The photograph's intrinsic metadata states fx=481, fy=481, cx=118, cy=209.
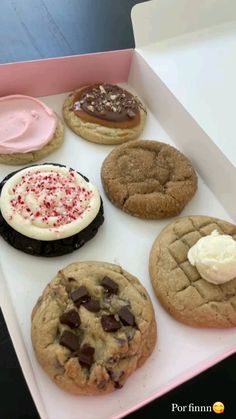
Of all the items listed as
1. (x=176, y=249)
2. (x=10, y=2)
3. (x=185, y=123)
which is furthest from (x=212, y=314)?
(x=10, y=2)

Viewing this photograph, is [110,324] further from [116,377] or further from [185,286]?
[185,286]

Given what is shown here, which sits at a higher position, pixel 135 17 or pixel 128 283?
pixel 135 17

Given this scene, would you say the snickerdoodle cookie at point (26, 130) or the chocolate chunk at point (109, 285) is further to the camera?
the snickerdoodle cookie at point (26, 130)

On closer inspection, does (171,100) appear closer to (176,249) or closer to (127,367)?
(176,249)

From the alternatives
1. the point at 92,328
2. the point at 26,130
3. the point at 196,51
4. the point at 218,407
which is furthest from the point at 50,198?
the point at 196,51

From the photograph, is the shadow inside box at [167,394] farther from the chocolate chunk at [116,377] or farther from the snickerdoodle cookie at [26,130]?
the snickerdoodle cookie at [26,130]

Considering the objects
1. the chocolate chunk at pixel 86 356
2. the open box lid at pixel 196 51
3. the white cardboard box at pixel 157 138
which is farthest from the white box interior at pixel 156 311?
the open box lid at pixel 196 51
